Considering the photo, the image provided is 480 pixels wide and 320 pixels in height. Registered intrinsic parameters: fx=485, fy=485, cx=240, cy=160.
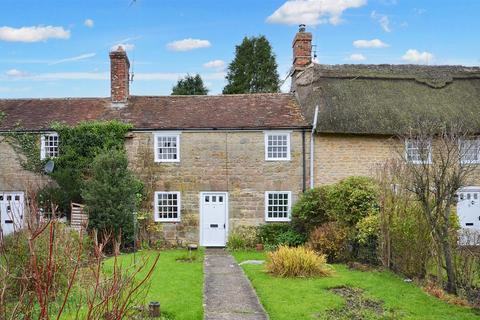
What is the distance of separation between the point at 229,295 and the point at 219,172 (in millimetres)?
10522

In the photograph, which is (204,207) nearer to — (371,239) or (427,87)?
(371,239)

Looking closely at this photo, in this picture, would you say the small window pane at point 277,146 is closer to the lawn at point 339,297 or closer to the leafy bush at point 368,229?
the leafy bush at point 368,229

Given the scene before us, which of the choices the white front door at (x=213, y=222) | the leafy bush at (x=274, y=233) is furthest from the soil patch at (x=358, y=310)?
the white front door at (x=213, y=222)

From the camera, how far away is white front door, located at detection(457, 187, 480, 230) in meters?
21.7

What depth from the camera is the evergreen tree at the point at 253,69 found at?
4903 cm

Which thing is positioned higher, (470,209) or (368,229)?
(470,209)

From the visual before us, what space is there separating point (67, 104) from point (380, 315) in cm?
1986

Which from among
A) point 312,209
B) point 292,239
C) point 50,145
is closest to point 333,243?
point 312,209

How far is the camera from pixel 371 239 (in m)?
15.4

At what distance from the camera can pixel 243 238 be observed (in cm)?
2125

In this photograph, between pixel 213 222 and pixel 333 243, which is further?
pixel 213 222

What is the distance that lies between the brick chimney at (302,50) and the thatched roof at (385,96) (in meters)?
1.33

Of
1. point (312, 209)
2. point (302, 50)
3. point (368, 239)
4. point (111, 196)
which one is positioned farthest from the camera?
point (302, 50)

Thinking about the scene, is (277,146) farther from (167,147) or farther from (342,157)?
(167,147)
